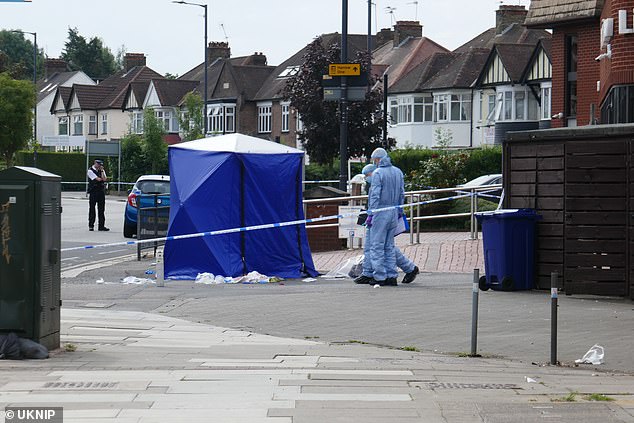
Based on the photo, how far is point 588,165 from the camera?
15.3 metres

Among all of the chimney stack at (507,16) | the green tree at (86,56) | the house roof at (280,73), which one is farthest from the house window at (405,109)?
the green tree at (86,56)

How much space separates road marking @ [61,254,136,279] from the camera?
64.4 feet

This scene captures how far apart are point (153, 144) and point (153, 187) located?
41.4 meters

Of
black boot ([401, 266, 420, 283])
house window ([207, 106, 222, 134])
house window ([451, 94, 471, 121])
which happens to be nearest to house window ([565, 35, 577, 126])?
black boot ([401, 266, 420, 283])

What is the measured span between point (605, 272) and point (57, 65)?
11445 cm

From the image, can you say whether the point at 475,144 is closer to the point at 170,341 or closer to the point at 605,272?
the point at 605,272

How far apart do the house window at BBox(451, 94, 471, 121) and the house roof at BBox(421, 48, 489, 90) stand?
0.83m

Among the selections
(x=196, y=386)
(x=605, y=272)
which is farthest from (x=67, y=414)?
(x=605, y=272)

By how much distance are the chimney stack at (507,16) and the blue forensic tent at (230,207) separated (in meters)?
57.7

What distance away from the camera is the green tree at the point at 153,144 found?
69.8 meters

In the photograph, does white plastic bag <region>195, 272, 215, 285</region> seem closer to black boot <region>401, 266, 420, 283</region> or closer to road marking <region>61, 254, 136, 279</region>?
road marking <region>61, 254, 136, 279</region>

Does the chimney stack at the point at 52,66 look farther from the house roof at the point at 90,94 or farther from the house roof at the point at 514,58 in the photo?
the house roof at the point at 514,58

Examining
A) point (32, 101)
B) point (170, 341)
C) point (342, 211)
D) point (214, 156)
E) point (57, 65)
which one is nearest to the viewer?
point (170, 341)

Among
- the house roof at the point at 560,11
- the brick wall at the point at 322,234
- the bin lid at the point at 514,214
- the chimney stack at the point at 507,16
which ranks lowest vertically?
the brick wall at the point at 322,234
